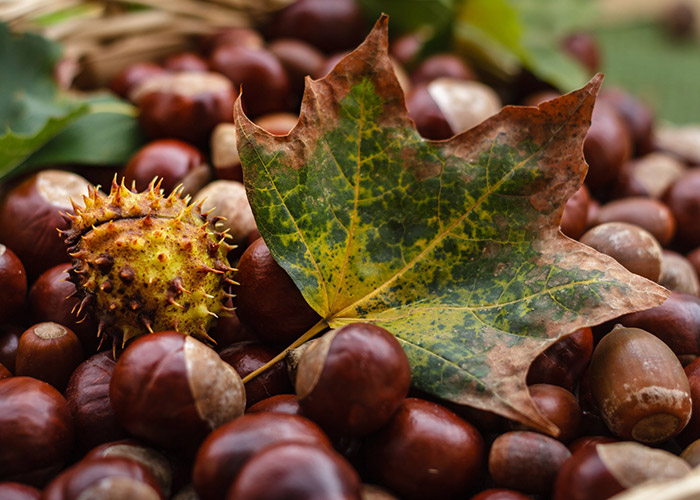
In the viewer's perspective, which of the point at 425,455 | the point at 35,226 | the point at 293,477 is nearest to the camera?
the point at 293,477

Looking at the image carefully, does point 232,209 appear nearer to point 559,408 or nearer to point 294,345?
point 294,345

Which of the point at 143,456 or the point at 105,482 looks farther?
the point at 143,456

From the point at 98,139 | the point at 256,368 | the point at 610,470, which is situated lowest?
the point at 256,368

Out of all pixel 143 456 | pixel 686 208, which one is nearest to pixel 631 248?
pixel 686 208

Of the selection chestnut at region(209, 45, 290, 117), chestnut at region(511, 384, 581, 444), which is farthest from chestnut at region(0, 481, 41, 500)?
chestnut at region(209, 45, 290, 117)

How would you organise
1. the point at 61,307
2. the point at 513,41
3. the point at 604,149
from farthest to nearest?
the point at 513,41, the point at 604,149, the point at 61,307

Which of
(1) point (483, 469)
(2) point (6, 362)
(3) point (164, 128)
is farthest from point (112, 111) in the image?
(1) point (483, 469)

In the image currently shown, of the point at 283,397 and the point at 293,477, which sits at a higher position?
the point at 293,477
